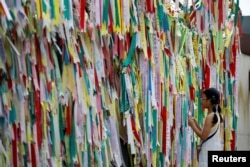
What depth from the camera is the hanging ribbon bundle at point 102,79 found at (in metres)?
3.89

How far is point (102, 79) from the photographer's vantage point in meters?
4.54

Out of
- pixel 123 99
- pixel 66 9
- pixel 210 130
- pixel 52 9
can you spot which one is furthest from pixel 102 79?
pixel 210 130

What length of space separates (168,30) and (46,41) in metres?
1.50

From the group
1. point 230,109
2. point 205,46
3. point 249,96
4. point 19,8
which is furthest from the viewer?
point 249,96

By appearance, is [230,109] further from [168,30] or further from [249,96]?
[249,96]

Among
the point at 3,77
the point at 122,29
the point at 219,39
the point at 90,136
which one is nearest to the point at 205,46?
the point at 219,39

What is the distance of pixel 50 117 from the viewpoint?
4.12 meters

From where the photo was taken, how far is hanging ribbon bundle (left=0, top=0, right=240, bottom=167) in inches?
153

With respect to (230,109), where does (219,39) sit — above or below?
above

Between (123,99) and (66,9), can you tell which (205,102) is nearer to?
(123,99)

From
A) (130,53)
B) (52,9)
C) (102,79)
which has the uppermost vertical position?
(52,9)

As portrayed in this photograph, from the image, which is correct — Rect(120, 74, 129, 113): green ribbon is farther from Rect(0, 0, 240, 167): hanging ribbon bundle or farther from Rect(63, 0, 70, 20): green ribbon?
Rect(63, 0, 70, 20): green ribbon

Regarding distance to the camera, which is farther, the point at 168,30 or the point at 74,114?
the point at 168,30

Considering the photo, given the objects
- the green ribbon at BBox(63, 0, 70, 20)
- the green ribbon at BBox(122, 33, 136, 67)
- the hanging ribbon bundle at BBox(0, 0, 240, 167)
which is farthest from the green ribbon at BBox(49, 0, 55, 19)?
the green ribbon at BBox(122, 33, 136, 67)
